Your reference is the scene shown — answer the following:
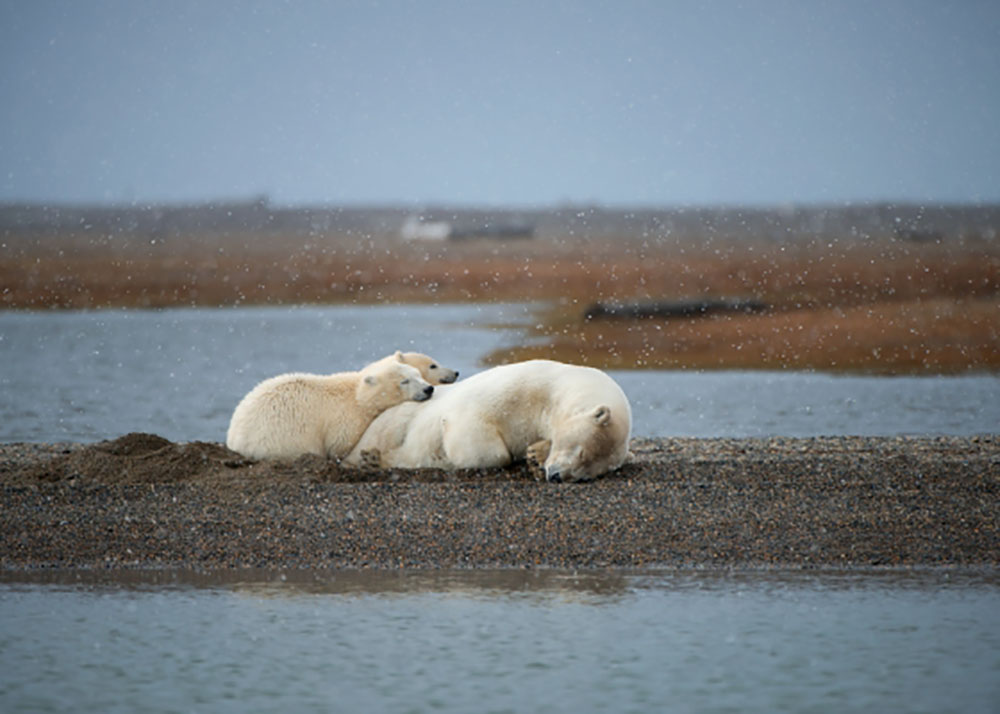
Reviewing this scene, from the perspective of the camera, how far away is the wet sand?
885cm

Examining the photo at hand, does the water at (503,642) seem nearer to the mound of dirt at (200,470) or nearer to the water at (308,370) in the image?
the mound of dirt at (200,470)

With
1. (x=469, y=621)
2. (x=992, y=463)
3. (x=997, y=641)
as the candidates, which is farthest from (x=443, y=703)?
(x=992, y=463)

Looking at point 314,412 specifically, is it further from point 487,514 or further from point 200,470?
point 487,514

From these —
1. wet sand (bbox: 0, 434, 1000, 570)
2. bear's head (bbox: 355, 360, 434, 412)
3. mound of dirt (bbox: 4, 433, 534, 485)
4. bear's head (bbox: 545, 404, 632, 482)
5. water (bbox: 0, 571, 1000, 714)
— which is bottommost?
water (bbox: 0, 571, 1000, 714)

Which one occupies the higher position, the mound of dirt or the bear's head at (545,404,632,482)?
the bear's head at (545,404,632,482)

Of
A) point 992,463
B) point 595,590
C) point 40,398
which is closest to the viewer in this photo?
point 595,590

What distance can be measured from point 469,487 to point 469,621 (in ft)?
11.1

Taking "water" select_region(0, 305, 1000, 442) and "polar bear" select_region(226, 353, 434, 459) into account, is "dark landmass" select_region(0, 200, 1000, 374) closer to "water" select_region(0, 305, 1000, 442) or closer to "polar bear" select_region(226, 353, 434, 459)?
"water" select_region(0, 305, 1000, 442)

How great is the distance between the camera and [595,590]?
794 cm

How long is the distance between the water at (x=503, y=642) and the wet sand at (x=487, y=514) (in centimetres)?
44

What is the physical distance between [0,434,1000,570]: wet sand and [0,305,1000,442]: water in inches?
169

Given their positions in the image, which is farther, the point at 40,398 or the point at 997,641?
the point at 40,398

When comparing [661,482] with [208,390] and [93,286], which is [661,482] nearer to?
[208,390]

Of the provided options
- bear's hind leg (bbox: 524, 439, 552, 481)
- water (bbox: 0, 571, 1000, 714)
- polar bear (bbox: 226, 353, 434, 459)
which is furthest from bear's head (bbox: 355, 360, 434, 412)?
water (bbox: 0, 571, 1000, 714)
